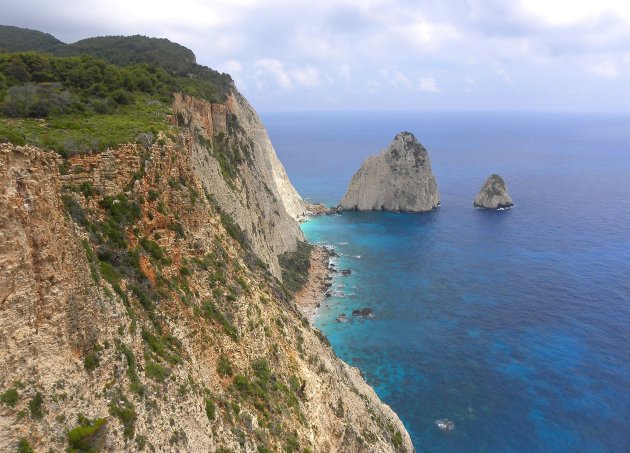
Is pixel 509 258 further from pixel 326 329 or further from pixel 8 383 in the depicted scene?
pixel 8 383

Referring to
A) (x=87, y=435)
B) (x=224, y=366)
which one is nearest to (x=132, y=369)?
(x=87, y=435)

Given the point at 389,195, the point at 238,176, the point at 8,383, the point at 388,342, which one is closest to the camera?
the point at 8,383

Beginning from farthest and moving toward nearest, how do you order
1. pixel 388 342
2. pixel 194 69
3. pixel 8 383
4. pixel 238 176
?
1. pixel 194 69
2. pixel 388 342
3. pixel 238 176
4. pixel 8 383

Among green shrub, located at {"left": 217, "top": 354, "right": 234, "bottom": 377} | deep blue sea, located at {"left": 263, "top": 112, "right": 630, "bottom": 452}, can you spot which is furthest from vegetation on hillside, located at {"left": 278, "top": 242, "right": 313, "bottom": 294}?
green shrub, located at {"left": 217, "top": 354, "right": 234, "bottom": 377}

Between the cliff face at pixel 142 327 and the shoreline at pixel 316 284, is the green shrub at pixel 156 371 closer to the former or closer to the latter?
the cliff face at pixel 142 327

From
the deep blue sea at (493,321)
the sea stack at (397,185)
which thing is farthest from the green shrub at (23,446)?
the sea stack at (397,185)

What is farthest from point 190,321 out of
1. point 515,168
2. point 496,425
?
point 515,168

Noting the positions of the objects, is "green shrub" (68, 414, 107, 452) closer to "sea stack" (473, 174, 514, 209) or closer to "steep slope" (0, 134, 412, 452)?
"steep slope" (0, 134, 412, 452)
